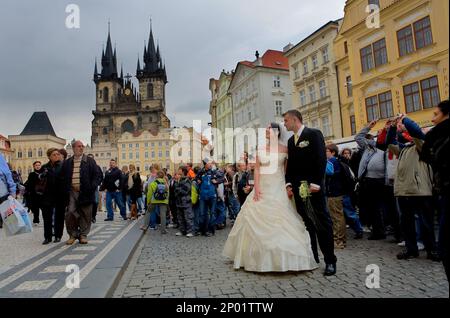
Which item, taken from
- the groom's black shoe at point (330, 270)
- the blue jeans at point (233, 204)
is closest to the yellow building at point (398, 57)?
the blue jeans at point (233, 204)

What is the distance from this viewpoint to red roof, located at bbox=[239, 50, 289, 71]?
4400 cm

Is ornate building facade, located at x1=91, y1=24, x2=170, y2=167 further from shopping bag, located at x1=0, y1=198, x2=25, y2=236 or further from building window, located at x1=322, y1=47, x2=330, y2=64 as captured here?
shopping bag, located at x1=0, y1=198, x2=25, y2=236

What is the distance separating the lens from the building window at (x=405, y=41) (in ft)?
67.0

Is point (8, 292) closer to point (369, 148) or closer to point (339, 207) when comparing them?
point (339, 207)

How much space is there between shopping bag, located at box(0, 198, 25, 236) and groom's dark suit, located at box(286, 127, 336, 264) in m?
4.28

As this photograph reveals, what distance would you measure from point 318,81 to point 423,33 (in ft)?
42.1

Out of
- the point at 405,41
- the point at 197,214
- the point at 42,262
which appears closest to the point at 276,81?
the point at 405,41

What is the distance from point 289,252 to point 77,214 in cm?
487

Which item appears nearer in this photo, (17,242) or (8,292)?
(8,292)

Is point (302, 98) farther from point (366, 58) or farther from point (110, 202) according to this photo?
point (110, 202)

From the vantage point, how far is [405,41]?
68.1 feet

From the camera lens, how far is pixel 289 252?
4.27 m

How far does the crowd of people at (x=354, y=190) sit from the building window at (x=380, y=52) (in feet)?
53.0
